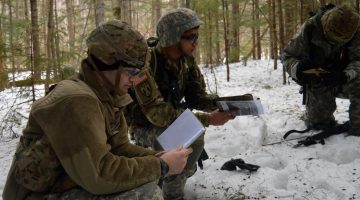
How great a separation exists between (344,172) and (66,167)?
9.36 feet

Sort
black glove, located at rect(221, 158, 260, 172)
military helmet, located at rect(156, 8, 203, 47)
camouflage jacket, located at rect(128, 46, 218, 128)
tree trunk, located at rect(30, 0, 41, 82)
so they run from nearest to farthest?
camouflage jacket, located at rect(128, 46, 218, 128), military helmet, located at rect(156, 8, 203, 47), black glove, located at rect(221, 158, 260, 172), tree trunk, located at rect(30, 0, 41, 82)

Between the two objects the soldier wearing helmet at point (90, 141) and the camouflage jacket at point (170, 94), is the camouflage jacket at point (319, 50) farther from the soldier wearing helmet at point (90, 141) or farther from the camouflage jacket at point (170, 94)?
the soldier wearing helmet at point (90, 141)

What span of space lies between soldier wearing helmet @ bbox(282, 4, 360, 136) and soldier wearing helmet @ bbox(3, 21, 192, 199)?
2.81 m

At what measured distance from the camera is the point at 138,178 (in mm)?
2014

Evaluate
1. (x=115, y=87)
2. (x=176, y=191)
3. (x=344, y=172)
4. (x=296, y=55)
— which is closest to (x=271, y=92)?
(x=296, y=55)

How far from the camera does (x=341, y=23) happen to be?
4.11m

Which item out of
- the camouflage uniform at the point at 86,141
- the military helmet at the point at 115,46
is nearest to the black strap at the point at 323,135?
the camouflage uniform at the point at 86,141

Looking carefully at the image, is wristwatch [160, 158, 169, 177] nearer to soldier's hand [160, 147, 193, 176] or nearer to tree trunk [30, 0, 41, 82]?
soldier's hand [160, 147, 193, 176]

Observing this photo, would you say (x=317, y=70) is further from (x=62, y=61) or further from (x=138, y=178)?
(x=62, y=61)

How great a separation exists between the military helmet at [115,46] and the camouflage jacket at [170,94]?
1.06 metres

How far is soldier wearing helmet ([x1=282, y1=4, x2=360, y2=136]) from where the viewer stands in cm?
416

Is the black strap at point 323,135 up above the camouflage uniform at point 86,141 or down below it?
below

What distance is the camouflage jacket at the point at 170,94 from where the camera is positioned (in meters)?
3.15

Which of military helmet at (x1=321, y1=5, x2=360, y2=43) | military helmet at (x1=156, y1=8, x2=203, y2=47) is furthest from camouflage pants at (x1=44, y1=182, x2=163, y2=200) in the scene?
military helmet at (x1=321, y1=5, x2=360, y2=43)
